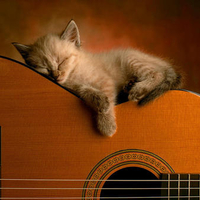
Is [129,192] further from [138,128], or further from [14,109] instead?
[14,109]

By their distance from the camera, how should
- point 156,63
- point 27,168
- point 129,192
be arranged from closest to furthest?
1. point 27,168
2. point 129,192
3. point 156,63

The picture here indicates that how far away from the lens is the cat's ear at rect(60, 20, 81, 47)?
4.55 ft

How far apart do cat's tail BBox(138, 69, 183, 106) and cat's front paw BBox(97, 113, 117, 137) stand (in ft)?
0.45

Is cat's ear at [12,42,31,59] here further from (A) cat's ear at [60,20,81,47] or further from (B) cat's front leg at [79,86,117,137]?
(B) cat's front leg at [79,86,117,137]

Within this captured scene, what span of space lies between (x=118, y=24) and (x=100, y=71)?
2.82 ft

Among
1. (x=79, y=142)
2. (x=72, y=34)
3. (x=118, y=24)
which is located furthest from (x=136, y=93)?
(x=118, y=24)

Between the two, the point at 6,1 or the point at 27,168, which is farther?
the point at 6,1

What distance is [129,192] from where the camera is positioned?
48.9 inches

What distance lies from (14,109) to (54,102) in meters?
0.16

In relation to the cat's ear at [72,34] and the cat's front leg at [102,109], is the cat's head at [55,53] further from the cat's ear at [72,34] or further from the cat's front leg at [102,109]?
the cat's front leg at [102,109]

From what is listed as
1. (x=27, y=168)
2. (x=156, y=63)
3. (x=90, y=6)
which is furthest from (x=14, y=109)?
(x=90, y=6)

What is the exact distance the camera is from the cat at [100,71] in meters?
1.10

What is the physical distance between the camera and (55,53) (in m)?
1.38

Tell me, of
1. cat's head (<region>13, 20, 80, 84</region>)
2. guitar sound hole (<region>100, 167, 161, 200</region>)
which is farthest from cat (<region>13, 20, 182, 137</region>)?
guitar sound hole (<region>100, 167, 161, 200</region>)
